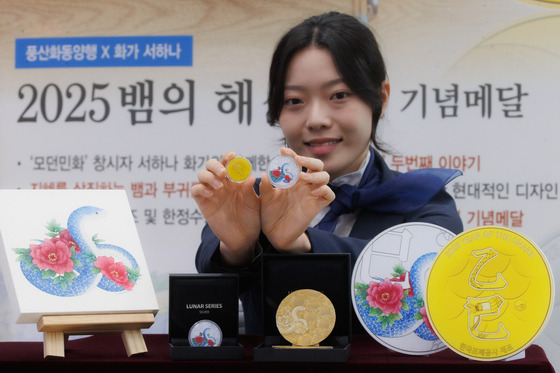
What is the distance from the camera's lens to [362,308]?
1.15 metres

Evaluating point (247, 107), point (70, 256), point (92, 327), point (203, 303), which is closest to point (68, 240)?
point (70, 256)

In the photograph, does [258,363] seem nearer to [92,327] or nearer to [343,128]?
[92,327]

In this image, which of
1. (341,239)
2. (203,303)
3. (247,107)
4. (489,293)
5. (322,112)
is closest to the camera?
(489,293)

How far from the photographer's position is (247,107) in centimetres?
255

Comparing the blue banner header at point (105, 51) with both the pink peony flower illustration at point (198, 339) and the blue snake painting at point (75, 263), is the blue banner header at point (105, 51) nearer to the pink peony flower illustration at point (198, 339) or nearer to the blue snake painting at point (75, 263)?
the blue snake painting at point (75, 263)

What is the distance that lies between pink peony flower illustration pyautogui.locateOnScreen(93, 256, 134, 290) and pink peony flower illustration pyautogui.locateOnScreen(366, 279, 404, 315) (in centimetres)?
41

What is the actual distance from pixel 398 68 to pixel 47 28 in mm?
1303

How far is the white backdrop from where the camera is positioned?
2420mm

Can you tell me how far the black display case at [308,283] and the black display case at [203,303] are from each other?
0.19 ft

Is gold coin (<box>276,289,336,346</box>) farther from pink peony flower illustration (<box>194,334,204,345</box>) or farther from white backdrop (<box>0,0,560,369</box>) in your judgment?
white backdrop (<box>0,0,560,369</box>)

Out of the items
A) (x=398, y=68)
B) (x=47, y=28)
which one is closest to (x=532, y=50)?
(x=398, y=68)

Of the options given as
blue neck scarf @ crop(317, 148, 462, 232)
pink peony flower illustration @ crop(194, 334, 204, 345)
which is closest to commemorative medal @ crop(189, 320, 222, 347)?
pink peony flower illustration @ crop(194, 334, 204, 345)

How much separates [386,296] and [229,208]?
0.31 m

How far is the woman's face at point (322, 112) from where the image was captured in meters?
1.54
